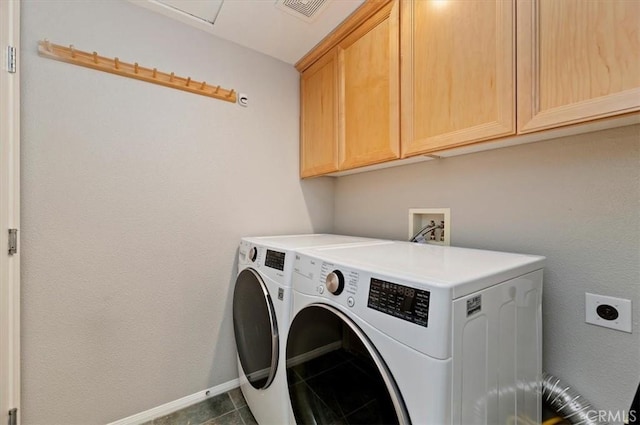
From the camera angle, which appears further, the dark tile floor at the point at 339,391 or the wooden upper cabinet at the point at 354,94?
the wooden upper cabinet at the point at 354,94

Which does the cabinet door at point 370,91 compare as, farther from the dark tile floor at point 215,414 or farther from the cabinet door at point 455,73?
the dark tile floor at point 215,414

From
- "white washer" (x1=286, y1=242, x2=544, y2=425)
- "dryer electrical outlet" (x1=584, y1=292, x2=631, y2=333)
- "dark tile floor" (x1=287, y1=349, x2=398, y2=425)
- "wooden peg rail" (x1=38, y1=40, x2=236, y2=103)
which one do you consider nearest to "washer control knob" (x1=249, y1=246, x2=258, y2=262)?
"white washer" (x1=286, y1=242, x2=544, y2=425)

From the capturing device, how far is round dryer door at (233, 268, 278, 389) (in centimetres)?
116

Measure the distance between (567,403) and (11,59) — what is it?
257 cm

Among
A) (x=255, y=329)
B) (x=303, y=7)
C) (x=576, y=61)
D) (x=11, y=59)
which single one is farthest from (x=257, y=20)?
(x=255, y=329)

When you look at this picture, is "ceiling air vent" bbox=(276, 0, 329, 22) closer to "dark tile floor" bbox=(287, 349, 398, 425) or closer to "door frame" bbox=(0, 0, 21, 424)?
"door frame" bbox=(0, 0, 21, 424)

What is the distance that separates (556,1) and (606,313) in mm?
1022

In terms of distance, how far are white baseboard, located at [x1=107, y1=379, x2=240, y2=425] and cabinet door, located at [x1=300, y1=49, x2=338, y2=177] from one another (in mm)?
1487

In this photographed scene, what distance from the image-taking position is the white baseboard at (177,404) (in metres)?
1.40

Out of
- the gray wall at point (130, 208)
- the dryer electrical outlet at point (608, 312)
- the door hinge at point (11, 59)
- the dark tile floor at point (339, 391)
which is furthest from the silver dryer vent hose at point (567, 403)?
the door hinge at point (11, 59)

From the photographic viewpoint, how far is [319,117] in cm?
177

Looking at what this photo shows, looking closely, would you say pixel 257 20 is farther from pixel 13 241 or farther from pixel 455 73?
pixel 13 241

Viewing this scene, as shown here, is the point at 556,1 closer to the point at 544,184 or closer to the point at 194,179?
the point at 544,184

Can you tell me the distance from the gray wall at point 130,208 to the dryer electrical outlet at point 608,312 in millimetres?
1602
